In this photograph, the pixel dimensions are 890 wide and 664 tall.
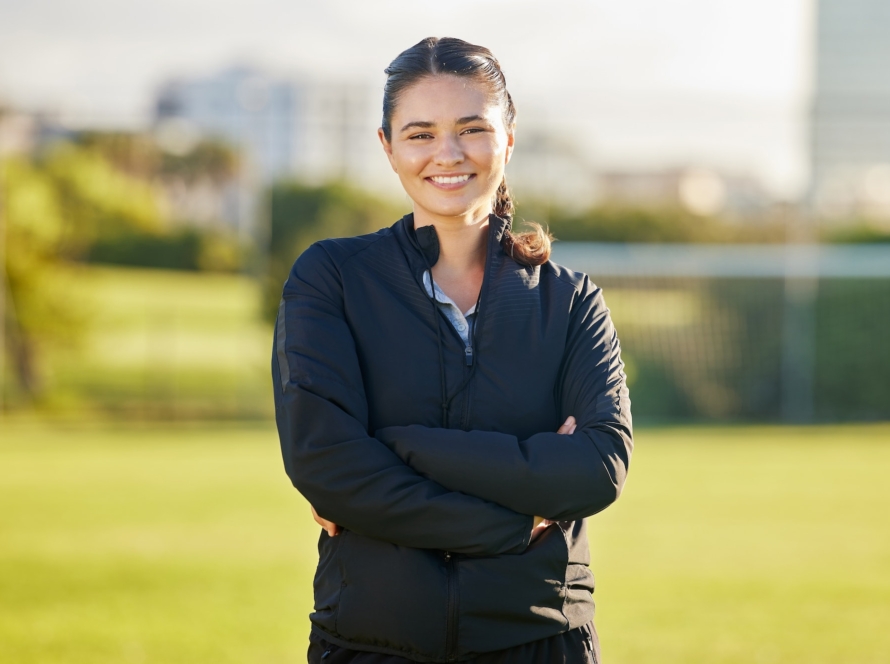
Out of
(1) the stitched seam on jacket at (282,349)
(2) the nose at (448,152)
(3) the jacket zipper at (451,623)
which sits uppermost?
(2) the nose at (448,152)

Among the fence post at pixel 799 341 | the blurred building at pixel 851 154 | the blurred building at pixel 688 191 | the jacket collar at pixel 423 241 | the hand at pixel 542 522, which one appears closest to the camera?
the hand at pixel 542 522

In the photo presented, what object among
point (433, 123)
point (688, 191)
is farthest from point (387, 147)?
point (688, 191)

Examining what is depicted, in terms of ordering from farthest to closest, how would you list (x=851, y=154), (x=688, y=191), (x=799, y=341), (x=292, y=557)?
1. (x=688, y=191)
2. (x=851, y=154)
3. (x=799, y=341)
4. (x=292, y=557)

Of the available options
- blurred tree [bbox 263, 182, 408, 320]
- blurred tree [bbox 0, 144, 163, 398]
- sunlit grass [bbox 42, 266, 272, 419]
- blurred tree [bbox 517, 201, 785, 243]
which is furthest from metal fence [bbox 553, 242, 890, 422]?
blurred tree [bbox 0, 144, 163, 398]

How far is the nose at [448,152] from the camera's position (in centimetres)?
212

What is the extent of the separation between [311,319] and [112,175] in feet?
46.0

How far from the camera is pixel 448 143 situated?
84.0 inches

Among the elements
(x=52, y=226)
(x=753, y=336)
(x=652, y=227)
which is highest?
(x=652, y=227)

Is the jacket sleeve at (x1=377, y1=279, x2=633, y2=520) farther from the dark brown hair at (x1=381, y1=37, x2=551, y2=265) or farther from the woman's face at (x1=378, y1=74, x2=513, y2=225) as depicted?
the woman's face at (x1=378, y1=74, x2=513, y2=225)

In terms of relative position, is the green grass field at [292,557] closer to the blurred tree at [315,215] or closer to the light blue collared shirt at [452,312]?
the light blue collared shirt at [452,312]

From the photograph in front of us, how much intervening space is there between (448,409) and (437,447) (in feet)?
0.30

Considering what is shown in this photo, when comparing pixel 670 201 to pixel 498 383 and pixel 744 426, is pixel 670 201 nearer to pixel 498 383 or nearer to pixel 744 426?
pixel 744 426

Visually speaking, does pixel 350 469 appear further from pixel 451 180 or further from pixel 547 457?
pixel 451 180

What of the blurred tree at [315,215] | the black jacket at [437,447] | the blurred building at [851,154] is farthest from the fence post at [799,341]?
the black jacket at [437,447]
